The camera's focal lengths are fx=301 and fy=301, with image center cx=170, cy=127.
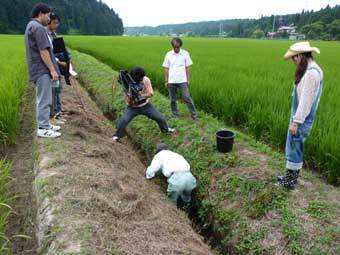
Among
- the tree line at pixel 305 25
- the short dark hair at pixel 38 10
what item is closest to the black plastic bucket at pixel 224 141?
the short dark hair at pixel 38 10

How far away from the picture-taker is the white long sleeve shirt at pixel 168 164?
Result: 341 cm

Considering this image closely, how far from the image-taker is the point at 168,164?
3.45 meters

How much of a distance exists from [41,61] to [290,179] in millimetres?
3129

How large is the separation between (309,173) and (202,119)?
80.8 inches

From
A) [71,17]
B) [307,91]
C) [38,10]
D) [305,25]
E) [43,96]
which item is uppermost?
[71,17]

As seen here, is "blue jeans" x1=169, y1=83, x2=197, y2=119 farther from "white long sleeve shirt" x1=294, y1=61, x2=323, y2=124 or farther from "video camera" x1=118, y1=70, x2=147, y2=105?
"white long sleeve shirt" x1=294, y1=61, x2=323, y2=124

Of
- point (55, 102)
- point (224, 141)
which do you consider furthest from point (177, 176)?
point (55, 102)

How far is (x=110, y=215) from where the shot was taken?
2525mm

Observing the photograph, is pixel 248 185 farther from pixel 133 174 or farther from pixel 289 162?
pixel 133 174

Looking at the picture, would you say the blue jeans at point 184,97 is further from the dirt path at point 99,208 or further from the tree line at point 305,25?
the tree line at point 305,25

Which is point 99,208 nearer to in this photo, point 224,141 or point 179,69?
point 224,141

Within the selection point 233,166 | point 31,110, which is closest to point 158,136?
A: point 233,166

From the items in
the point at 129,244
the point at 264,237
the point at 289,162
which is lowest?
the point at 264,237

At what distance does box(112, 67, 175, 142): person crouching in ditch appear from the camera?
415cm
